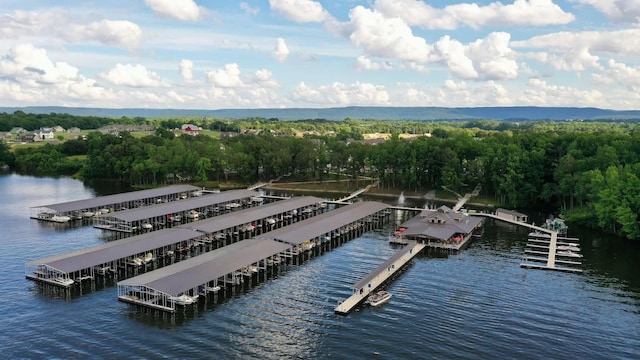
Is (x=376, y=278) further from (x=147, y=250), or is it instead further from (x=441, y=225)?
(x=147, y=250)

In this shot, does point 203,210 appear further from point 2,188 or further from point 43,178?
point 43,178

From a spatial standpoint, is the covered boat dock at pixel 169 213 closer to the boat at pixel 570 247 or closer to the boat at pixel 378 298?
the boat at pixel 378 298

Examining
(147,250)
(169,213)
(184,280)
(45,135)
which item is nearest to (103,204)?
(169,213)

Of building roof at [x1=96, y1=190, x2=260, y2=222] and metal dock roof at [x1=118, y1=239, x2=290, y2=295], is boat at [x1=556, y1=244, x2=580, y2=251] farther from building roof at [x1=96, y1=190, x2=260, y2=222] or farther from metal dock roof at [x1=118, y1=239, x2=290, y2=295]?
building roof at [x1=96, y1=190, x2=260, y2=222]

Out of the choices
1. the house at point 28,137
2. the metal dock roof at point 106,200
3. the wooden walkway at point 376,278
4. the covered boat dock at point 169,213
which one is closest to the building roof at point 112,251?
the covered boat dock at point 169,213

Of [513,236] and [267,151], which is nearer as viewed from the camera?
[513,236]

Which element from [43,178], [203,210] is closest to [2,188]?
[43,178]
